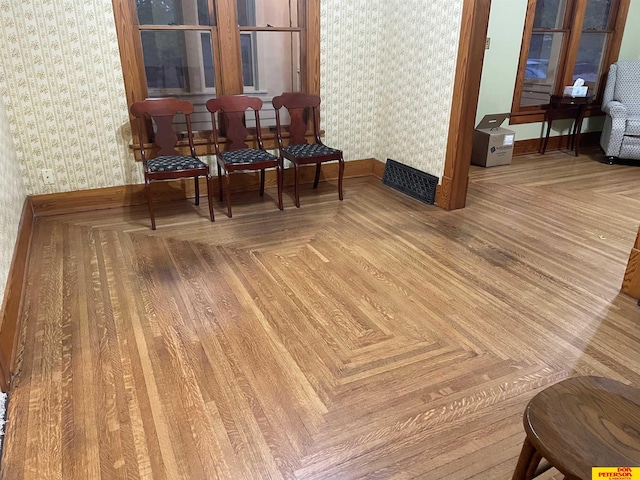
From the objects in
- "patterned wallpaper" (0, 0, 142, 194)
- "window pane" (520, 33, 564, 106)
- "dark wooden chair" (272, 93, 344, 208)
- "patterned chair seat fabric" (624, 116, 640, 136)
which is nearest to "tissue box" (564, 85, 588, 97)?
"window pane" (520, 33, 564, 106)

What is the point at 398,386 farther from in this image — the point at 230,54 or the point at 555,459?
the point at 230,54

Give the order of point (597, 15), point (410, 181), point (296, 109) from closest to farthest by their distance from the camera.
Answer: point (296, 109) < point (410, 181) < point (597, 15)

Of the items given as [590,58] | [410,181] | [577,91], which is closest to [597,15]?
[590,58]

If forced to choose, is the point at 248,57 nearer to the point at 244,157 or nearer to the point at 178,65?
the point at 178,65

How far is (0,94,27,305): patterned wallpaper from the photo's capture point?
2441 millimetres

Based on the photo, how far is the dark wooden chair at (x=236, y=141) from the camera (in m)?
3.64

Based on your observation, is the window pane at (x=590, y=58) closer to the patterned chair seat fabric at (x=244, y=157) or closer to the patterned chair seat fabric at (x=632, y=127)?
the patterned chair seat fabric at (x=632, y=127)

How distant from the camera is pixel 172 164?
3.44 metres

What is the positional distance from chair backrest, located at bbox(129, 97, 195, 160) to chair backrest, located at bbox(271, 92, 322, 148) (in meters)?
0.75

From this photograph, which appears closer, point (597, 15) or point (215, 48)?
point (215, 48)

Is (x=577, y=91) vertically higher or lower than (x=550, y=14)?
lower

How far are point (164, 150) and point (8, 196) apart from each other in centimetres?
119

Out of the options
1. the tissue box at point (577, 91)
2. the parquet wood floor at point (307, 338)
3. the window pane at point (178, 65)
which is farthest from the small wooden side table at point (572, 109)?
the window pane at point (178, 65)

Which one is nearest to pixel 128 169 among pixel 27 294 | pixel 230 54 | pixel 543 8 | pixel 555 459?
pixel 230 54
